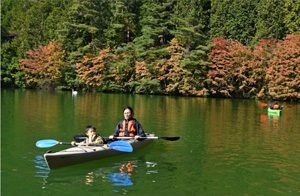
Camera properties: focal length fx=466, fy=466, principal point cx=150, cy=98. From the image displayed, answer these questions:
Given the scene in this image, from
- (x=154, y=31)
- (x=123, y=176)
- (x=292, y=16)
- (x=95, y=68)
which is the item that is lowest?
(x=123, y=176)

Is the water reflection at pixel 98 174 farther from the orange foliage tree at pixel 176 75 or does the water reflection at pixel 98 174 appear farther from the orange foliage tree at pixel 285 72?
the orange foliage tree at pixel 176 75

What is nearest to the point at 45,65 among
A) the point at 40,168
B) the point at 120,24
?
the point at 120,24

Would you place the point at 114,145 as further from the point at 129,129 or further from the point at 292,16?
the point at 292,16

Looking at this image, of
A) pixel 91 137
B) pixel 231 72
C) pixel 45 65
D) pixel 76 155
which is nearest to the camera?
pixel 76 155

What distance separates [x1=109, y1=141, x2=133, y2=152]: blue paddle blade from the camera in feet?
37.8

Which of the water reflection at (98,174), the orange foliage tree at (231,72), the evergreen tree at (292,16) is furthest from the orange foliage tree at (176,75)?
the water reflection at (98,174)

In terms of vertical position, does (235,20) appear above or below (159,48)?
above

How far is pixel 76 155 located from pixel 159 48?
36.1m

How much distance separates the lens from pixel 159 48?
46.2 meters

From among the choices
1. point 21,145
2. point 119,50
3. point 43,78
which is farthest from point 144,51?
point 21,145

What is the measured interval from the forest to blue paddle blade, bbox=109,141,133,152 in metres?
29.8

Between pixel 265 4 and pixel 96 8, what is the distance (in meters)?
17.7

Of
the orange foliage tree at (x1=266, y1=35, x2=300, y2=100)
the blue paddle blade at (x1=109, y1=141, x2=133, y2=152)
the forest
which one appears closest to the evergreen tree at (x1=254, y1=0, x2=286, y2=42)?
the forest

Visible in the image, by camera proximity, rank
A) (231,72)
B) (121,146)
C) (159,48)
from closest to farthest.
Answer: (121,146), (231,72), (159,48)
